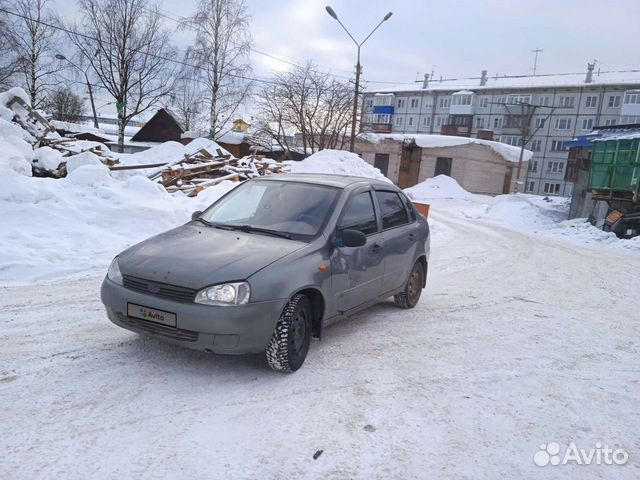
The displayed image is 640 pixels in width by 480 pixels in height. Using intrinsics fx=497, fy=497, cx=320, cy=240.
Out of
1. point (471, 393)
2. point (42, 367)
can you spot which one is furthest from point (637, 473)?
point (42, 367)

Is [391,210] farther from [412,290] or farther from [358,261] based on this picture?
[358,261]

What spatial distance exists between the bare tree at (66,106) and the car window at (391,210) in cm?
5087

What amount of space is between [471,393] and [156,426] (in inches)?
92.8

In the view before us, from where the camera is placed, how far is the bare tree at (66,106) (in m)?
50.9

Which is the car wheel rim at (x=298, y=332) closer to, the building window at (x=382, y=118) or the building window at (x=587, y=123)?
the building window at (x=587, y=123)

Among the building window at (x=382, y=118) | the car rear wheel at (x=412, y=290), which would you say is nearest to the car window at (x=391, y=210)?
the car rear wheel at (x=412, y=290)

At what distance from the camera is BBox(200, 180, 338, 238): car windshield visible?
4578 millimetres

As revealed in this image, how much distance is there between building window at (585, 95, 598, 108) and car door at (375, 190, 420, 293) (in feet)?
206

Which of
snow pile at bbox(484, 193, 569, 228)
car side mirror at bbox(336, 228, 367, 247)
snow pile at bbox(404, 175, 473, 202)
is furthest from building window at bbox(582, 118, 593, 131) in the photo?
car side mirror at bbox(336, 228, 367, 247)

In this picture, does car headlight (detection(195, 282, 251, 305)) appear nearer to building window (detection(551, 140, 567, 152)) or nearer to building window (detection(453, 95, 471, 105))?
building window (detection(551, 140, 567, 152))

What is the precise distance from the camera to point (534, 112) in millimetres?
53812

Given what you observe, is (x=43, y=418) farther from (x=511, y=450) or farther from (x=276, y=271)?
(x=511, y=450)

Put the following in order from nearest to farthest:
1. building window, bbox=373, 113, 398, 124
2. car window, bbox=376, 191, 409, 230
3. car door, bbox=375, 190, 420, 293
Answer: car door, bbox=375, 190, 420, 293 < car window, bbox=376, 191, 409, 230 < building window, bbox=373, 113, 398, 124

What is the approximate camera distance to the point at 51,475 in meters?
2.55
